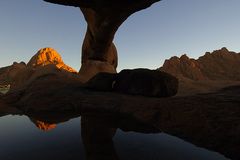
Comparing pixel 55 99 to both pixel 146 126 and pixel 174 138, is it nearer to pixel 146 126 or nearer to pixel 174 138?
pixel 146 126

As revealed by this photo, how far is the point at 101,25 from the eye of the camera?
21969 millimetres

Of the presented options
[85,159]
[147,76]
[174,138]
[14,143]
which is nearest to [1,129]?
[14,143]

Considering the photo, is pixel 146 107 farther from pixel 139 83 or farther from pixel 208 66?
pixel 208 66

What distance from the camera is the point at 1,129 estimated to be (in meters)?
8.80

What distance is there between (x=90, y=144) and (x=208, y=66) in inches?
4117

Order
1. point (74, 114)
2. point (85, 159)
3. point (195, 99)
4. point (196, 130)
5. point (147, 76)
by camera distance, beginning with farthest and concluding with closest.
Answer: point (147, 76), point (74, 114), point (195, 99), point (196, 130), point (85, 159)

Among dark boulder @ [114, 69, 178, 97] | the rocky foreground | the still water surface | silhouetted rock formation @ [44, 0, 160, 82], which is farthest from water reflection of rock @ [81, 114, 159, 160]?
silhouetted rock formation @ [44, 0, 160, 82]

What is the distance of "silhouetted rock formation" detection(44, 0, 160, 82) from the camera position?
13.9 m

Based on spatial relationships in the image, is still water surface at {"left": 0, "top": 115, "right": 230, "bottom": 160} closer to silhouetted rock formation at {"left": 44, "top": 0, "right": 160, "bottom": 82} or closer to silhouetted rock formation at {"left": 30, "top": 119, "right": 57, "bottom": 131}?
silhouetted rock formation at {"left": 30, "top": 119, "right": 57, "bottom": 131}

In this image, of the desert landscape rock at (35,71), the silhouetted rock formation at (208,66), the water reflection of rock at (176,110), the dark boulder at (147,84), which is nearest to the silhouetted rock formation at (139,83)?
the dark boulder at (147,84)

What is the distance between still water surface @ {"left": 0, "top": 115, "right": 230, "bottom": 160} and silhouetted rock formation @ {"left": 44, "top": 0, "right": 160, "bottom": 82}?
338 inches

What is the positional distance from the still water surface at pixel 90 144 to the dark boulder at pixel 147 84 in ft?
19.8

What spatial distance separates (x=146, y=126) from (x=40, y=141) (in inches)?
154

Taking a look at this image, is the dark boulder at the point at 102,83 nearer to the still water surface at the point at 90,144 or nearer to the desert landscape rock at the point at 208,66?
the still water surface at the point at 90,144
